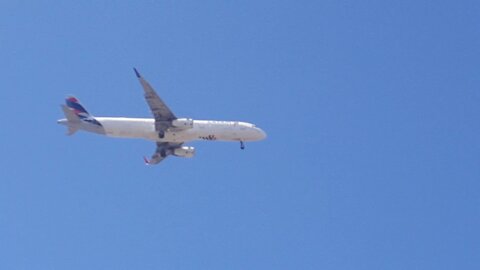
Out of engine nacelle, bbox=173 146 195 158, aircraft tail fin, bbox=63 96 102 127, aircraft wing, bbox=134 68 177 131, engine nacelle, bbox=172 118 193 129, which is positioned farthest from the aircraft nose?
aircraft tail fin, bbox=63 96 102 127

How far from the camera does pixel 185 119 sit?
182 meters

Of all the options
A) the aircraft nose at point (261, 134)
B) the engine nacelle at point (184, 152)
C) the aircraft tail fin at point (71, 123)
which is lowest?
the aircraft tail fin at point (71, 123)

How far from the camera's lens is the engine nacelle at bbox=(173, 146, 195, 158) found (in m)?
193

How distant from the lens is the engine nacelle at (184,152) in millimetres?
193250

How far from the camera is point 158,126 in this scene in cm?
18188

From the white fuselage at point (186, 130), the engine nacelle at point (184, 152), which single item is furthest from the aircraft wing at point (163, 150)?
the white fuselage at point (186, 130)

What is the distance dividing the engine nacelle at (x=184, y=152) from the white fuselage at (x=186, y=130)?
8823 millimetres

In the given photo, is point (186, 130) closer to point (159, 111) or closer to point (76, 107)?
point (159, 111)

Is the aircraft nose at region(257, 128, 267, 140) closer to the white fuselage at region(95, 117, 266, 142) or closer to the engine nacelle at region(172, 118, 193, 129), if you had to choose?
the white fuselage at region(95, 117, 266, 142)

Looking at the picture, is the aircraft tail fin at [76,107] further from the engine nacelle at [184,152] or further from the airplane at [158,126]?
the engine nacelle at [184,152]

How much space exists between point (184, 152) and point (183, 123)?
12213 millimetres

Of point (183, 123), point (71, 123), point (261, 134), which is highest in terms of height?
point (261, 134)

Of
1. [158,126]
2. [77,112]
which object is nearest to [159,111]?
[158,126]

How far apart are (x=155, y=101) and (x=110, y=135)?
706 cm
